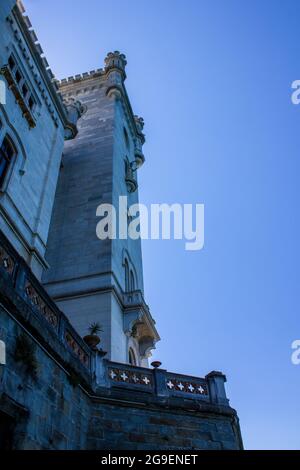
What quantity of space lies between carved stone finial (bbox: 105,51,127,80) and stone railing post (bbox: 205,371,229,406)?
93.8 ft

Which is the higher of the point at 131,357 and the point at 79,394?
the point at 131,357

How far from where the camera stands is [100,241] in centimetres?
2103

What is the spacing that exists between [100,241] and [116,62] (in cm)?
2049

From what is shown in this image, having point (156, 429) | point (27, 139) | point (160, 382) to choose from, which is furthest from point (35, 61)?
point (156, 429)

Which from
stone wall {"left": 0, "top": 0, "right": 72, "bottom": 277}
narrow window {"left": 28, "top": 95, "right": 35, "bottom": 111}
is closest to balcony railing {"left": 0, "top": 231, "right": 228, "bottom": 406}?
stone wall {"left": 0, "top": 0, "right": 72, "bottom": 277}

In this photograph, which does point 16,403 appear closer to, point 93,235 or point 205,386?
point 205,386

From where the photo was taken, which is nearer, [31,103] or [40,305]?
[40,305]

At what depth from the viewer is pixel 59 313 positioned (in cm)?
957

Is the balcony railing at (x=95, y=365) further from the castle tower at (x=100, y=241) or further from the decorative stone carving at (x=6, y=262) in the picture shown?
the castle tower at (x=100, y=241)

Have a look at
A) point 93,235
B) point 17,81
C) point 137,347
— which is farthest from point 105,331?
point 17,81

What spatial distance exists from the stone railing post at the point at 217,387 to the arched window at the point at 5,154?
33.3 ft

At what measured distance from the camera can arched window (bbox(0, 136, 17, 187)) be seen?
15422 millimetres

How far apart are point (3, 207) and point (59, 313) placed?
6.35 meters

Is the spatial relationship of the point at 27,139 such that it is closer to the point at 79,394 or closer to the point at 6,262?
A: the point at 6,262
